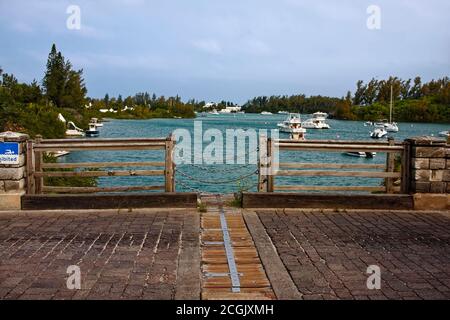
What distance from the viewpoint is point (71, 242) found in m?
6.91

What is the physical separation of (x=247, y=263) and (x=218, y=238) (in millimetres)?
1249

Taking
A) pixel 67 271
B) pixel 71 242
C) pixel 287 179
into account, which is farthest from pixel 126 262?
pixel 287 179

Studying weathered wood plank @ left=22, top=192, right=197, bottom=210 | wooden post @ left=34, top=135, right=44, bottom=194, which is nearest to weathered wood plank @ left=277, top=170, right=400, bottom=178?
weathered wood plank @ left=22, top=192, right=197, bottom=210

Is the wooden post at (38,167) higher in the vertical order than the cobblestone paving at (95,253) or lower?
higher

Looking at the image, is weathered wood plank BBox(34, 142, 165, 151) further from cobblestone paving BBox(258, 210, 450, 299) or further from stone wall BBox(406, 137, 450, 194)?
stone wall BBox(406, 137, 450, 194)

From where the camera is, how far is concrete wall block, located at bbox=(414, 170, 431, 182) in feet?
30.9

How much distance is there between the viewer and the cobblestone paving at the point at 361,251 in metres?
5.22

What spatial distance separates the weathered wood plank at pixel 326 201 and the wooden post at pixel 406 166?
36cm

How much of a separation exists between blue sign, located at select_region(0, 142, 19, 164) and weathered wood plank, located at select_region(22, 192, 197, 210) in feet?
2.28

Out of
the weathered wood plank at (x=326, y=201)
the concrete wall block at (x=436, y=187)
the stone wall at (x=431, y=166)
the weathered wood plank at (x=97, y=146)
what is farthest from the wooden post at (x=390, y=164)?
the weathered wood plank at (x=97, y=146)

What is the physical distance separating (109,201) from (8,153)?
6.55ft

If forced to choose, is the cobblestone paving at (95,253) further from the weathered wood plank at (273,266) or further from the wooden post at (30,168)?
the weathered wood plank at (273,266)

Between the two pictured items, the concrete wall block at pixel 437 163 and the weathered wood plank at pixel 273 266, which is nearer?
the weathered wood plank at pixel 273 266

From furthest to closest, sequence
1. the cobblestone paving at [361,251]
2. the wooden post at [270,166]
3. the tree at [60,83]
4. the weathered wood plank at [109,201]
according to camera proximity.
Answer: the tree at [60,83], the wooden post at [270,166], the weathered wood plank at [109,201], the cobblestone paving at [361,251]
